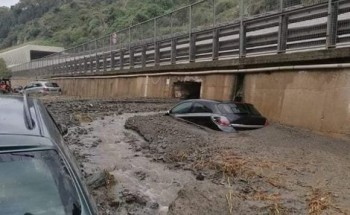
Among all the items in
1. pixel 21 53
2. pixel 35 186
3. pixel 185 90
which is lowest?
pixel 185 90

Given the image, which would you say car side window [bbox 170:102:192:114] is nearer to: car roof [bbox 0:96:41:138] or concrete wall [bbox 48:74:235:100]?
concrete wall [bbox 48:74:235:100]

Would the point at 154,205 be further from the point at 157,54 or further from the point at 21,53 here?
the point at 21,53

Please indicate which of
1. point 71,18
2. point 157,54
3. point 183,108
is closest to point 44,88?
point 157,54

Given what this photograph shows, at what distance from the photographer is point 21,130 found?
2.97 metres

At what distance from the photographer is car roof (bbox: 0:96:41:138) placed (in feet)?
9.71

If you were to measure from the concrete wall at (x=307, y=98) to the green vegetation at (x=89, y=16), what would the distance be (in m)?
2.48

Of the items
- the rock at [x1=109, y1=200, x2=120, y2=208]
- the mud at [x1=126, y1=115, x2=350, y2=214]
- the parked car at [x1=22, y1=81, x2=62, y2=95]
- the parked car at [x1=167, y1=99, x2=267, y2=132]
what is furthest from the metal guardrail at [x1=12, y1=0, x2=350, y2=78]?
the rock at [x1=109, y1=200, x2=120, y2=208]

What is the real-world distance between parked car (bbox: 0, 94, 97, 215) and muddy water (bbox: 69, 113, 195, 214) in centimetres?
418

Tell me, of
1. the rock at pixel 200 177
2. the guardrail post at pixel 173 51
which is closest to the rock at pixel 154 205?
the rock at pixel 200 177

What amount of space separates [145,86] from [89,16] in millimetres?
83277

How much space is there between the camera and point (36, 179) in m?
2.73

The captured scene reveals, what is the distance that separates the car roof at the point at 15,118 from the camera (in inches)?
116

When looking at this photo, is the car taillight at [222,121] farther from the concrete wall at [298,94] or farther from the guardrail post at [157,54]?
the guardrail post at [157,54]

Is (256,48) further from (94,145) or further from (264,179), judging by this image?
(264,179)
